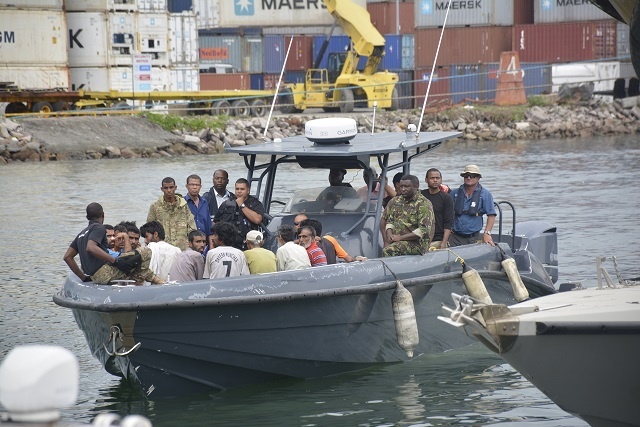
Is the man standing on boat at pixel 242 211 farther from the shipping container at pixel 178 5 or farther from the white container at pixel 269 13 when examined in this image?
the shipping container at pixel 178 5

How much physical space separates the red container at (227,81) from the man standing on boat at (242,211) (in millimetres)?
44741

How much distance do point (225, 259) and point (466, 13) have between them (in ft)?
159

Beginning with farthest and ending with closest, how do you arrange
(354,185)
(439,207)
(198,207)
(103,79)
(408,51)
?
1. (408,51)
2. (103,79)
3. (354,185)
4. (198,207)
5. (439,207)

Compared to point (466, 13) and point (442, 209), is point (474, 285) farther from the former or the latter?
point (466, 13)

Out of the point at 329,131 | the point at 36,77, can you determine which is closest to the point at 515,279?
the point at 329,131

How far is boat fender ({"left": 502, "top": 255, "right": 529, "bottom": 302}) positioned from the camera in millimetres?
10572

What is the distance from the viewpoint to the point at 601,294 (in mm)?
7988

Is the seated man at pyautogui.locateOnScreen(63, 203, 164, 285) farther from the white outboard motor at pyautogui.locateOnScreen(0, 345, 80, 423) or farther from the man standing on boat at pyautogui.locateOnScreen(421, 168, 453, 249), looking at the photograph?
the white outboard motor at pyautogui.locateOnScreen(0, 345, 80, 423)

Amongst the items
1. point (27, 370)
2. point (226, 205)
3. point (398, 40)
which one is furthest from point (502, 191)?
point (398, 40)

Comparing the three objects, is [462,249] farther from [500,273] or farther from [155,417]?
[155,417]

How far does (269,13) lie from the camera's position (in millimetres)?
56844

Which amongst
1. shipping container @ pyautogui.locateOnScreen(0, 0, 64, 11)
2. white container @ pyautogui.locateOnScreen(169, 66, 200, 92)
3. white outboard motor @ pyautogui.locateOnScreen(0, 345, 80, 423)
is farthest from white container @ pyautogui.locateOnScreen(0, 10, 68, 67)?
white outboard motor @ pyautogui.locateOnScreen(0, 345, 80, 423)

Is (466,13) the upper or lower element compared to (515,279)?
upper

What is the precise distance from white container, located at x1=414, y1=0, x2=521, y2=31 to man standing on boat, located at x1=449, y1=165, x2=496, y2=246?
44.9 m
